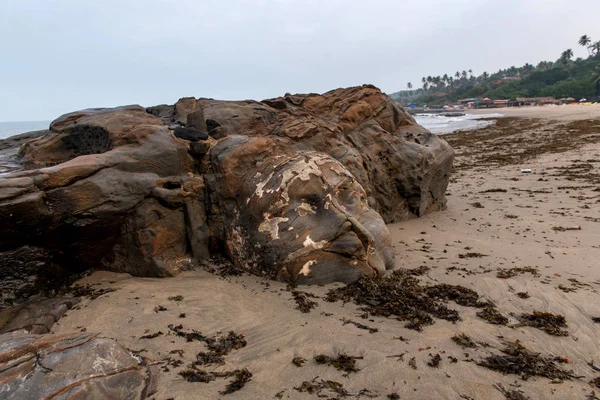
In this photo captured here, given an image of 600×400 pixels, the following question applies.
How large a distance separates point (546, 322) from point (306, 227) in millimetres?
2829

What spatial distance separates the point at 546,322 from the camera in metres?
3.77

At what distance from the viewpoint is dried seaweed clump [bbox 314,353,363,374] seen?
10.1 feet

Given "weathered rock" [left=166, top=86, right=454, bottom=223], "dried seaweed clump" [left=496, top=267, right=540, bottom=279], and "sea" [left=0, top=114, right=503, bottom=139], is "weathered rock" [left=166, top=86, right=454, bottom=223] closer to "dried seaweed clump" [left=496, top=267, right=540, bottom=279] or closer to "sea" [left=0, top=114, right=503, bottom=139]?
"dried seaweed clump" [left=496, top=267, right=540, bottom=279]

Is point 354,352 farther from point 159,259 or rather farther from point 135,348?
point 159,259

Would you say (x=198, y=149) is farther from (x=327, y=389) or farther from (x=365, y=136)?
(x=327, y=389)

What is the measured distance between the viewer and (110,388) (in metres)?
2.69

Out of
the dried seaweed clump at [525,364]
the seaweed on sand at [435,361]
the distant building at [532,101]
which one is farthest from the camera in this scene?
the distant building at [532,101]

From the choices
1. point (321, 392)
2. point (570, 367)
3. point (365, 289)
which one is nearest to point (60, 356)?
point (321, 392)

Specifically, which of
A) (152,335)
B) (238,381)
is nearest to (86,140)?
(152,335)

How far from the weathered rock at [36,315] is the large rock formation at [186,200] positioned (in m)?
0.26

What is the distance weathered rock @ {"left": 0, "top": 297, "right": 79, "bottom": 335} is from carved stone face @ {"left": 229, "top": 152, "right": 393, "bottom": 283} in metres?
2.10

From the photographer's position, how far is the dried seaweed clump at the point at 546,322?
3.62 metres

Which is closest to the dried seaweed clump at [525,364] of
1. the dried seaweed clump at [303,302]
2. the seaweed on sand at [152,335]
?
the dried seaweed clump at [303,302]

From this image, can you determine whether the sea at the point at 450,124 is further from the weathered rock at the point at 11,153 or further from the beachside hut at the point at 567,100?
the weathered rock at the point at 11,153
